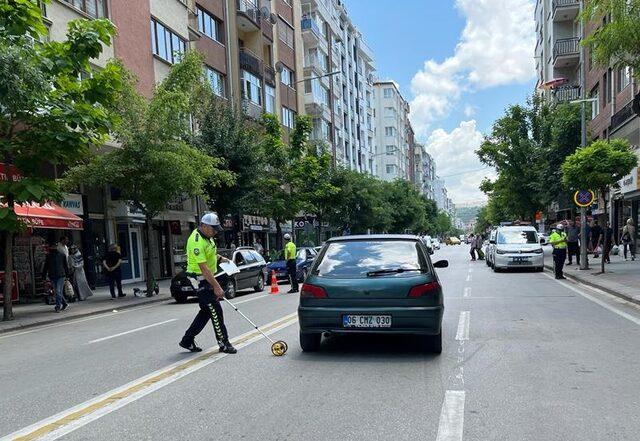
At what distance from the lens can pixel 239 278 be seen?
56.1ft

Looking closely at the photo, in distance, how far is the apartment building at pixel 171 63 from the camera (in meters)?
21.1

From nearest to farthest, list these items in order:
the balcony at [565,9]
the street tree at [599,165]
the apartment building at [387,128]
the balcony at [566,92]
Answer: the street tree at [599,165] → the balcony at [565,9] → the balcony at [566,92] → the apartment building at [387,128]

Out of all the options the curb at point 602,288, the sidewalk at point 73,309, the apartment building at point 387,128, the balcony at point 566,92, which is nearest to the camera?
the curb at point 602,288

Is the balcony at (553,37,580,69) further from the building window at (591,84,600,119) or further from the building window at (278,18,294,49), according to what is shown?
the building window at (278,18,294,49)

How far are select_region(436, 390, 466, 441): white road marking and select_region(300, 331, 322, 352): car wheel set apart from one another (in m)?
2.25

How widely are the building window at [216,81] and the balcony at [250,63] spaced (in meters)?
2.28

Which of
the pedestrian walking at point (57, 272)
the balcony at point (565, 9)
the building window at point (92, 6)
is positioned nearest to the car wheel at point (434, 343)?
the pedestrian walking at point (57, 272)

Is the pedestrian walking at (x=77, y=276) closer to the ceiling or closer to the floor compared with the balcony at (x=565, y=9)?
closer to the floor

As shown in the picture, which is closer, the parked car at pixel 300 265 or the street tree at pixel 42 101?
the street tree at pixel 42 101

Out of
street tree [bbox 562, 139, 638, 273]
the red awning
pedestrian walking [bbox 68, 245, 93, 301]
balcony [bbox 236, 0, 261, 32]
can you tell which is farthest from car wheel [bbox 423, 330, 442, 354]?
balcony [bbox 236, 0, 261, 32]

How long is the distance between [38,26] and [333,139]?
138 feet

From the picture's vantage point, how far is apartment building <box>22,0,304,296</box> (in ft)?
69.1

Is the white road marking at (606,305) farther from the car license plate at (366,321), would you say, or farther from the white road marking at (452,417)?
the white road marking at (452,417)

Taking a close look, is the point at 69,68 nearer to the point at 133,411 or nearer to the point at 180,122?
the point at 180,122
